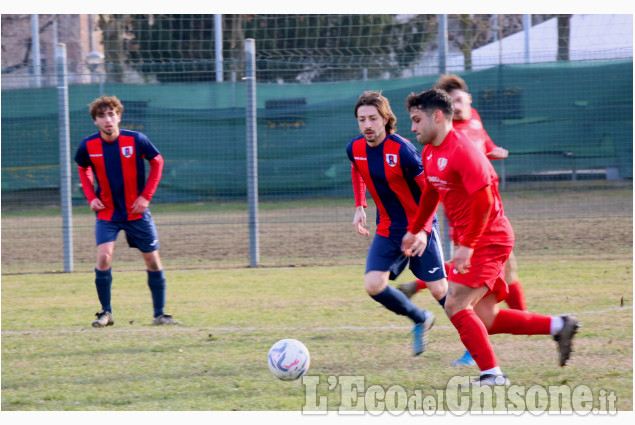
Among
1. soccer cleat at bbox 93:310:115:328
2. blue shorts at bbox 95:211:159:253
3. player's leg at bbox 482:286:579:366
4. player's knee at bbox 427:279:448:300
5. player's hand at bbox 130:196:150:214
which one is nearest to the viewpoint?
player's leg at bbox 482:286:579:366

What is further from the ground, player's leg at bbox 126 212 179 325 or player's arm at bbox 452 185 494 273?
player's arm at bbox 452 185 494 273

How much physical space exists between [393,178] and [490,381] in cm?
165

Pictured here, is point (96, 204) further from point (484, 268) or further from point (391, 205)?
point (484, 268)

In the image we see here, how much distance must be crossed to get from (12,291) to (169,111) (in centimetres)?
558

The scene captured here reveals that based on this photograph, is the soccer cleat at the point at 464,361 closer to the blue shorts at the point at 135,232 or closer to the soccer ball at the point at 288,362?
the soccer ball at the point at 288,362

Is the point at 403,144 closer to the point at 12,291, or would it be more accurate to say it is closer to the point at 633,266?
the point at 633,266

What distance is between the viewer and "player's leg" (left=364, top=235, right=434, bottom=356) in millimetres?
5402

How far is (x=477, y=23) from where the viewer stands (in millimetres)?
16688

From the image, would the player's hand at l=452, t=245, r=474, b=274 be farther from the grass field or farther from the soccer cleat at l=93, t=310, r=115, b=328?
the soccer cleat at l=93, t=310, r=115, b=328

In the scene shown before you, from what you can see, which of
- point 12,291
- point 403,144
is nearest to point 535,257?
point 403,144

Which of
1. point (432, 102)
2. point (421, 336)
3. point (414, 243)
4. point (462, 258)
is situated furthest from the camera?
point (421, 336)

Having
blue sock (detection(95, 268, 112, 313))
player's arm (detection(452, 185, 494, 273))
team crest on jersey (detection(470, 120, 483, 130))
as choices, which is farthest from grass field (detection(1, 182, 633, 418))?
team crest on jersey (detection(470, 120, 483, 130))

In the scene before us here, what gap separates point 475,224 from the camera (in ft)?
13.9

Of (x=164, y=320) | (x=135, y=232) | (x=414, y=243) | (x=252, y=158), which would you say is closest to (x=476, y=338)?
(x=414, y=243)
